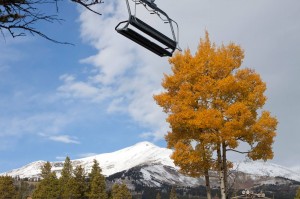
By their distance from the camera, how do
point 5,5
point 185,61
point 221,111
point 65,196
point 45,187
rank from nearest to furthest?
point 5,5, point 221,111, point 185,61, point 65,196, point 45,187

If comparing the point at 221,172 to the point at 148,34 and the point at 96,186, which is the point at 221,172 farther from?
the point at 96,186

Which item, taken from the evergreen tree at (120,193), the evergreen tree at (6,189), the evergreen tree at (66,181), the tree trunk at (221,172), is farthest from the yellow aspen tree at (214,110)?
the evergreen tree at (6,189)

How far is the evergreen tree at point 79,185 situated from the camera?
6638 cm

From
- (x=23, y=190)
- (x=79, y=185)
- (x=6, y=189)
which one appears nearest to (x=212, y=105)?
(x=79, y=185)

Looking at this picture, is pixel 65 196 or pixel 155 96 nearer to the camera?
pixel 155 96

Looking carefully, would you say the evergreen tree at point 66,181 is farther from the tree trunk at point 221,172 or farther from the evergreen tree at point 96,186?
the tree trunk at point 221,172

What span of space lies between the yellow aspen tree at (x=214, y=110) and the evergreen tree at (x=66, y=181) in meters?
51.2

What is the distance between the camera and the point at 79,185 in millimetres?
67000

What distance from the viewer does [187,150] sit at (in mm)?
17703

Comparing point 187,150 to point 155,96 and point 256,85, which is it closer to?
point 155,96

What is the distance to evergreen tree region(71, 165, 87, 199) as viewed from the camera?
218 ft

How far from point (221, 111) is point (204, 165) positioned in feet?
7.97

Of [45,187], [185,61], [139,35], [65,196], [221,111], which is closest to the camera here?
[139,35]

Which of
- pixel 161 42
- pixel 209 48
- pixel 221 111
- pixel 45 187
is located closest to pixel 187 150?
pixel 221 111
